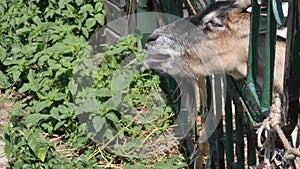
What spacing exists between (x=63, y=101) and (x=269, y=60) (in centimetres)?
289

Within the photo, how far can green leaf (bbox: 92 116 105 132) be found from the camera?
15.2ft

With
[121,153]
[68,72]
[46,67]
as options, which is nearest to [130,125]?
[121,153]

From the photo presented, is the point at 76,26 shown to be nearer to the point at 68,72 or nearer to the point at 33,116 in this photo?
the point at 68,72

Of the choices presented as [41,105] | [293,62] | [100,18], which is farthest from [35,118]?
[293,62]

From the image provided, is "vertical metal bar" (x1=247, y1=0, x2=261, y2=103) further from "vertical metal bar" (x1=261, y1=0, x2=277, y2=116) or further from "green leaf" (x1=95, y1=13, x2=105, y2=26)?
"green leaf" (x1=95, y1=13, x2=105, y2=26)

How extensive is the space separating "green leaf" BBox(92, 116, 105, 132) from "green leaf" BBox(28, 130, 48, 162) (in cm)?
34

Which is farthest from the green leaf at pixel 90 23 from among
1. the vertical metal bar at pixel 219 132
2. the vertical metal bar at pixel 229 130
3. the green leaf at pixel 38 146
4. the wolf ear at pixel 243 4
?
the wolf ear at pixel 243 4

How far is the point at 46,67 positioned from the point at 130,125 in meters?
0.97

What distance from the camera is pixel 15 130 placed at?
474 cm

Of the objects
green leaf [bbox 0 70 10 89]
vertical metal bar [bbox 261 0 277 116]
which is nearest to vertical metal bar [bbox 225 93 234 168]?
vertical metal bar [bbox 261 0 277 116]

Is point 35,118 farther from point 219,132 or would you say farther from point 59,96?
point 219,132

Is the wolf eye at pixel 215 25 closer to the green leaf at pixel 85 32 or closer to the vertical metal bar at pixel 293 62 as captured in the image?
the vertical metal bar at pixel 293 62

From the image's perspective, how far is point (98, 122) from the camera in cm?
466

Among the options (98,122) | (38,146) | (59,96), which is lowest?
(38,146)
